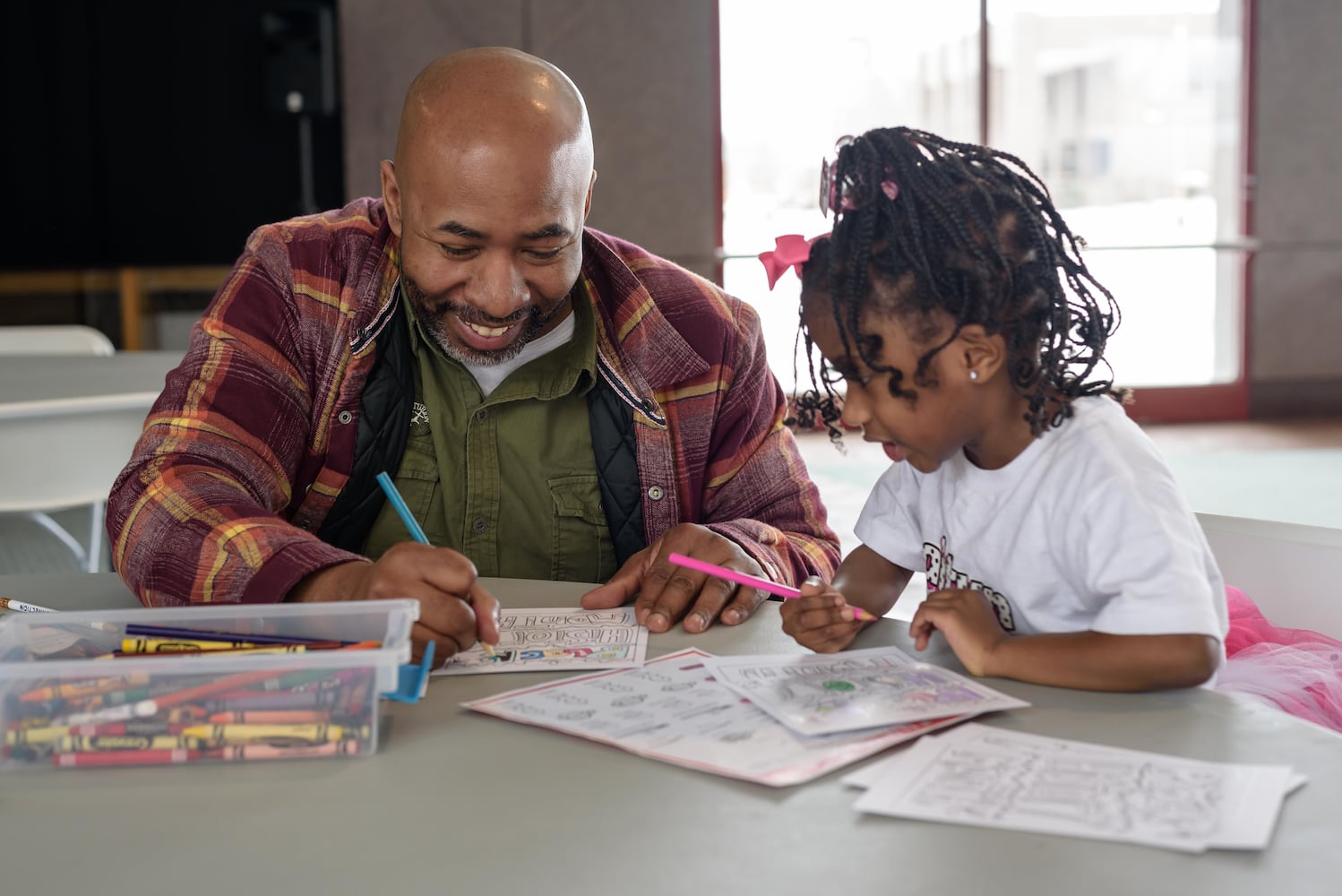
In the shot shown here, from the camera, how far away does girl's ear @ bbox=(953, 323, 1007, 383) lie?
113 centimetres

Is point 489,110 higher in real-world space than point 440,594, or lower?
higher

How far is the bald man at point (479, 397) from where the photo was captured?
1336 mm

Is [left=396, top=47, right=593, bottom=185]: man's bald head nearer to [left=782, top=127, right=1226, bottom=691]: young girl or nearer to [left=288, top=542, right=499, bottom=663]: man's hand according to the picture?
[left=782, top=127, right=1226, bottom=691]: young girl

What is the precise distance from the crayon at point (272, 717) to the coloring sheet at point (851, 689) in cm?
30

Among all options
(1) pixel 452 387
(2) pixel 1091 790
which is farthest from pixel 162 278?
(2) pixel 1091 790

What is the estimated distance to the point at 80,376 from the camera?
2721 millimetres

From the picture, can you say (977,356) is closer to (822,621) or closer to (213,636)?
(822,621)

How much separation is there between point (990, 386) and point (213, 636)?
0.68m

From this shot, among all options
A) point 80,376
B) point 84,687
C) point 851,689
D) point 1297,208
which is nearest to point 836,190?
point 851,689

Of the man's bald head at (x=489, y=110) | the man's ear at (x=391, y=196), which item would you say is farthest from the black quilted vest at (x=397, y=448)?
the man's bald head at (x=489, y=110)

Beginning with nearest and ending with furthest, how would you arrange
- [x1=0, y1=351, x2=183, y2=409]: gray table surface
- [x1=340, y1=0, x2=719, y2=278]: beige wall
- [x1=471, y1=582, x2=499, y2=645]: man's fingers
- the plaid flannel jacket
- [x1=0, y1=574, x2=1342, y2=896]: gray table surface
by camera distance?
[x1=0, y1=574, x2=1342, y2=896]: gray table surface → [x1=471, y1=582, x2=499, y2=645]: man's fingers → the plaid flannel jacket → [x1=0, y1=351, x2=183, y2=409]: gray table surface → [x1=340, y1=0, x2=719, y2=278]: beige wall

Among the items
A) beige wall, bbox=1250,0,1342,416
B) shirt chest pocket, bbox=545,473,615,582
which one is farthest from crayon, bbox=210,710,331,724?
beige wall, bbox=1250,0,1342,416

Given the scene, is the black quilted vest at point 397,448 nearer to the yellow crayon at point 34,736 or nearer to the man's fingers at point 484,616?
the man's fingers at point 484,616

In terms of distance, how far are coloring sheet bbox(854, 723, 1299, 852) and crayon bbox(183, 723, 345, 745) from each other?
36 cm
